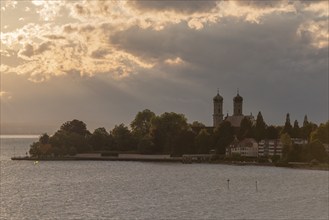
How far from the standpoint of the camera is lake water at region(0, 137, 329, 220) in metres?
85.1

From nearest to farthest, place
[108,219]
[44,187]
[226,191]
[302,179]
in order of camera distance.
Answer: [108,219]
[226,191]
[44,187]
[302,179]

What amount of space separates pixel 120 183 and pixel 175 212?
46.6 m

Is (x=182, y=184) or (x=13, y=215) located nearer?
(x=13, y=215)

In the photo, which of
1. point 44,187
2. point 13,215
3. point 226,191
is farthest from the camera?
point 44,187

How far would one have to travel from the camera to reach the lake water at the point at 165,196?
85.1 m

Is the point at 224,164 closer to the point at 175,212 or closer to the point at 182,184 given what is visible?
the point at 182,184

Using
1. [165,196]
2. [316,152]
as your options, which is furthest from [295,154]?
[165,196]

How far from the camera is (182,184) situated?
127 metres

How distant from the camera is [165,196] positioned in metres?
105

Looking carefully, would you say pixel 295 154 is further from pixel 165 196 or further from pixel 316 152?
pixel 165 196

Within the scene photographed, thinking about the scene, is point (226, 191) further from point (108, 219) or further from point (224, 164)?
point (224, 164)

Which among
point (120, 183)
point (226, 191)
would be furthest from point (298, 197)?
point (120, 183)

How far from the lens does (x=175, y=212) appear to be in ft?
282

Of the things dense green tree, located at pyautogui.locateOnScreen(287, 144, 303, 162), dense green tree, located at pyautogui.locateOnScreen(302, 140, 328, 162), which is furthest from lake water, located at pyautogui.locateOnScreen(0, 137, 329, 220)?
dense green tree, located at pyautogui.locateOnScreen(287, 144, 303, 162)
